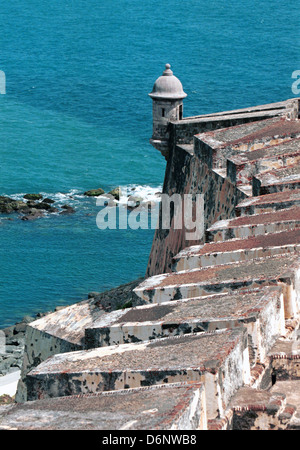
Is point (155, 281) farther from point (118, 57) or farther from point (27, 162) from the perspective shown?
point (118, 57)

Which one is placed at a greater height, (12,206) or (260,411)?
(12,206)

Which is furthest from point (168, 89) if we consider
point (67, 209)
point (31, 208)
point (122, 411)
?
point (31, 208)

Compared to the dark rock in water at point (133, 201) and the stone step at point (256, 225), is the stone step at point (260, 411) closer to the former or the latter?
the stone step at point (256, 225)

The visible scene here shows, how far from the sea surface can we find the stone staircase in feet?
127

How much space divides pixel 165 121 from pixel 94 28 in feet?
364

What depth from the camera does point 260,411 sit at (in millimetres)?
8523

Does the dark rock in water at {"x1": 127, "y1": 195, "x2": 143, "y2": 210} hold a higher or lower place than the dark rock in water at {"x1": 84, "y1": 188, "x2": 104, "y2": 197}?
lower

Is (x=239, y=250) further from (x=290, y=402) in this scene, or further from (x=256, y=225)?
(x=290, y=402)

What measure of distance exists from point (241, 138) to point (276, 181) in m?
4.62

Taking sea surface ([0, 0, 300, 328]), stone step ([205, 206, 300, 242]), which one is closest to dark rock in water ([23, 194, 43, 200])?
sea surface ([0, 0, 300, 328])

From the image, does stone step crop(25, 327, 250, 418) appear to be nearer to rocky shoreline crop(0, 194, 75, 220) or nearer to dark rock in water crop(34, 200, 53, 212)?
rocky shoreline crop(0, 194, 75, 220)

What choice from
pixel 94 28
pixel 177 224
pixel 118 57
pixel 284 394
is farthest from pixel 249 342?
pixel 94 28

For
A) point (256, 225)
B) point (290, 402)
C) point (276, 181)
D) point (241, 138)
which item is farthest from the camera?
point (241, 138)

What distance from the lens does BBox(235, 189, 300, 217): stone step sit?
1777cm
